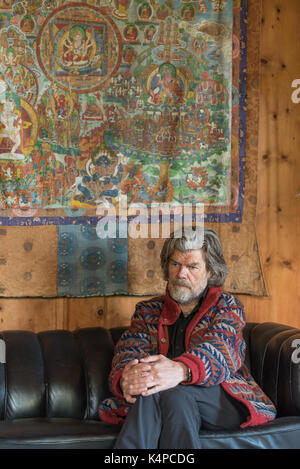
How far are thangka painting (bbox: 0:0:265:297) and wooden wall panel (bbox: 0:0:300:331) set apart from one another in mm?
83

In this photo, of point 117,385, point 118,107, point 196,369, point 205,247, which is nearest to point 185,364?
point 196,369

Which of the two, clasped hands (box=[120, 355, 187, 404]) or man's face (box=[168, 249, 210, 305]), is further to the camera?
man's face (box=[168, 249, 210, 305])

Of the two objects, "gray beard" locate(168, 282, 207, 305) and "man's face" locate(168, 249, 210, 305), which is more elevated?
"man's face" locate(168, 249, 210, 305)

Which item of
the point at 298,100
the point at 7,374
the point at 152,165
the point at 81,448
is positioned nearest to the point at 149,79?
the point at 152,165

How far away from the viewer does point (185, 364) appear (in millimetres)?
2193

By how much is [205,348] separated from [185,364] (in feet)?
0.40

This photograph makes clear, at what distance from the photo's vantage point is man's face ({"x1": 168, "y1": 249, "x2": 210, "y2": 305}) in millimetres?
2521

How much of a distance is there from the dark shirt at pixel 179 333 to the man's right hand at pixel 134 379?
274 millimetres

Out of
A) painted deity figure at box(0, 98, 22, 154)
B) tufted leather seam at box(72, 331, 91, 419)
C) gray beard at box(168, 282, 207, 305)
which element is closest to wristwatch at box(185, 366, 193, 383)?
gray beard at box(168, 282, 207, 305)

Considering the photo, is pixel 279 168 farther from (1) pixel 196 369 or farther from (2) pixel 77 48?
(1) pixel 196 369

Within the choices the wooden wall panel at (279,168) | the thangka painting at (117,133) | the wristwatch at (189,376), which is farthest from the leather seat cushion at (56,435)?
the wooden wall panel at (279,168)

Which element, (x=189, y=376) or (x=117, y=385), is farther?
(x=117, y=385)

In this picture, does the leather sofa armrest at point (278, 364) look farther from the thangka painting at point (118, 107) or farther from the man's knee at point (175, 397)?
the thangka painting at point (118, 107)

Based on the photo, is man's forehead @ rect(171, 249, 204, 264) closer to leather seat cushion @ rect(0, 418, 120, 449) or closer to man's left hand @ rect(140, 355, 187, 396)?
man's left hand @ rect(140, 355, 187, 396)
